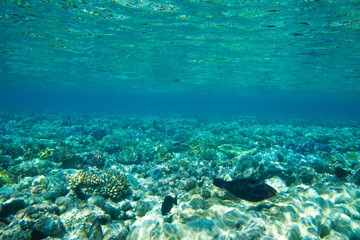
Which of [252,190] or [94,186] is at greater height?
[252,190]

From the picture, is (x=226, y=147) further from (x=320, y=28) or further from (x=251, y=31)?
(x=320, y=28)

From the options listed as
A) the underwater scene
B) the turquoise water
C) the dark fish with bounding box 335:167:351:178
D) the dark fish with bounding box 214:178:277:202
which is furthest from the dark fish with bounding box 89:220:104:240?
the turquoise water

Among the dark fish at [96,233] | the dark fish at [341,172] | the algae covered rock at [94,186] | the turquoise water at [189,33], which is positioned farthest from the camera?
the turquoise water at [189,33]

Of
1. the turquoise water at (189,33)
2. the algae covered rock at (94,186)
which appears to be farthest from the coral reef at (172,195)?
the turquoise water at (189,33)

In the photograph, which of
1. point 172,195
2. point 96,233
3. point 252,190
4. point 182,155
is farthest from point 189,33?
point 96,233

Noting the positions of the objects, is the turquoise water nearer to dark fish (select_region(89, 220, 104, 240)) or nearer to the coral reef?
the coral reef

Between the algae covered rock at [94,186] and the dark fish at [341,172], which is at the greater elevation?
the dark fish at [341,172]

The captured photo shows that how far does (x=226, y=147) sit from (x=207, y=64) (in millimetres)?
15952

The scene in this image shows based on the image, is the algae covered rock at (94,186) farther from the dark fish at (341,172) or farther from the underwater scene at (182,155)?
the dark fish at (341,172)

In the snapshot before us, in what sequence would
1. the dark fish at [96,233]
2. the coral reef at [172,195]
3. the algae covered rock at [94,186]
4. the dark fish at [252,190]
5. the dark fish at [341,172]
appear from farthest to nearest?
the dark fish at [341,172] < the algae covered rock at [94,186] < the dark fish at [252,190] < the coral reef at [172,195] < the dark fish at [96,233]

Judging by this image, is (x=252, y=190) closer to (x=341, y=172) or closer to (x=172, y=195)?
(x=172, y=195)

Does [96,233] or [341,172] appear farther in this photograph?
[341,172]

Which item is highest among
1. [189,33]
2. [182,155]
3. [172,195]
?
[189,33]

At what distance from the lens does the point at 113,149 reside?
11.5 metres
